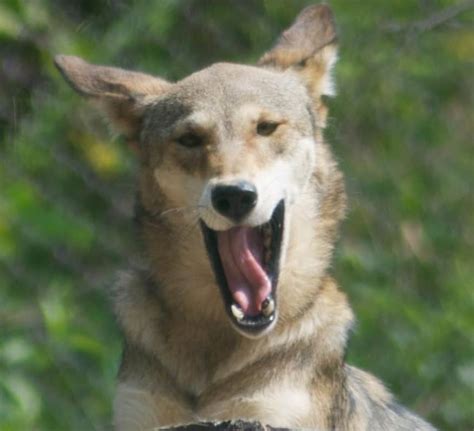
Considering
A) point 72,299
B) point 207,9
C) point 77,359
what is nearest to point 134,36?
point 207,9

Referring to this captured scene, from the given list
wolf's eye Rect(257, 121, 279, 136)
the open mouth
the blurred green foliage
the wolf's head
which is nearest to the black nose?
the wolf's head

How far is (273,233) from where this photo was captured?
509 centimetres

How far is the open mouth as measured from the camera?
16.3ft

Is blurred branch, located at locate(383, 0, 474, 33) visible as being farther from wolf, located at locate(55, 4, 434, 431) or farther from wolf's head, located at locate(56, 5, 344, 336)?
wolf, located at locate(55, 4, 434, 431)

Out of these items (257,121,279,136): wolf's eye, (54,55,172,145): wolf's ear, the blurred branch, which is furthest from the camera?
the blurred branch

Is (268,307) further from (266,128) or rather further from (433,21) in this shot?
(433,21)

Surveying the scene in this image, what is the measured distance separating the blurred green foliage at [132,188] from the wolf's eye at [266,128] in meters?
1.29

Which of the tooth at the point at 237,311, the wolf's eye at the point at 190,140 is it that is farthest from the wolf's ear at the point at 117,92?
the tooth at the point at 237,311

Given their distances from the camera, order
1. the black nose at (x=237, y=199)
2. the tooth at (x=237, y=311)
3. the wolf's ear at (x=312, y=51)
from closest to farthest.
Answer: the black nose at (x=237, y=199) → the tooth at (x=237, y=311) → the wolf's ear at (x=312, y=51)

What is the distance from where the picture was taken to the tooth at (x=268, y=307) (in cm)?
496

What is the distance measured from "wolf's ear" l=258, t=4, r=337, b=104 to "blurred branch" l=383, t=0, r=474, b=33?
2589mm

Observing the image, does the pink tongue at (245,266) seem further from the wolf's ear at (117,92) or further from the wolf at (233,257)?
the wolf's ear at (117,92)

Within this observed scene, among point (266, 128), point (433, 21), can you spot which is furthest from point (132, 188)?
point (433, 21)

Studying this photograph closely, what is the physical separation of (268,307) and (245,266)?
0.15 meters
